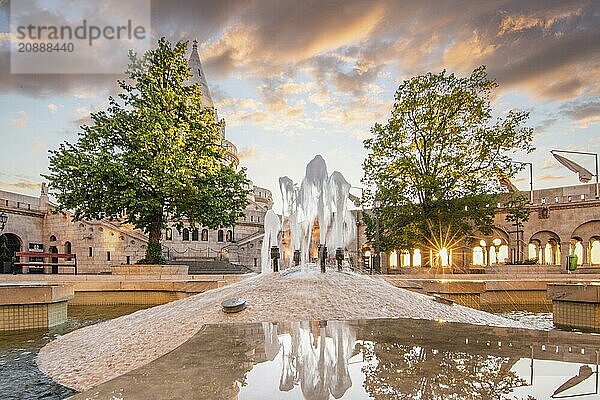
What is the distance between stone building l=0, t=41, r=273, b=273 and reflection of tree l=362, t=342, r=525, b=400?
83.1 feet

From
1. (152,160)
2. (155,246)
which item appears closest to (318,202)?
(152,160)

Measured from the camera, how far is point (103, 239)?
34.8 meters

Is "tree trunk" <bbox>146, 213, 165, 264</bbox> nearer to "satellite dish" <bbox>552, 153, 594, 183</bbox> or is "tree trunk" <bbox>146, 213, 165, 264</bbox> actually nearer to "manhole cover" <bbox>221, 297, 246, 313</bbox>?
"manhole cover" <bbox>221, 297, 246, 313</bbox>

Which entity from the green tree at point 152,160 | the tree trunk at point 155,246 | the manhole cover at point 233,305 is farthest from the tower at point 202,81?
the manhole cover at point 233,305

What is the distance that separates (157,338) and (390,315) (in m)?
4.06

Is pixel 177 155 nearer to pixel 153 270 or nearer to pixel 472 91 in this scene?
pixel 153 270

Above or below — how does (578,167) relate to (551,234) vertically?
above

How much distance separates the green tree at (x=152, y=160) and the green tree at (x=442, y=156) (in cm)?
933

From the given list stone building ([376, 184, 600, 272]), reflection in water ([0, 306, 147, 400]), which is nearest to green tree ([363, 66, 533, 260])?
stone building ([376, 184, 600, 272])

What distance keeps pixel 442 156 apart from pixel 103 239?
26.2 metres

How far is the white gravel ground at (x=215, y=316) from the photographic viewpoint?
249 inches

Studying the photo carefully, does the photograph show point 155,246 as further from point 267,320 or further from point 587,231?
point 587,231

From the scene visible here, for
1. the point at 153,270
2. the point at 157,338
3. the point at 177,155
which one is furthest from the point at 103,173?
the point at 157,338

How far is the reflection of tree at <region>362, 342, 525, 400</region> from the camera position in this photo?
3475 mm
